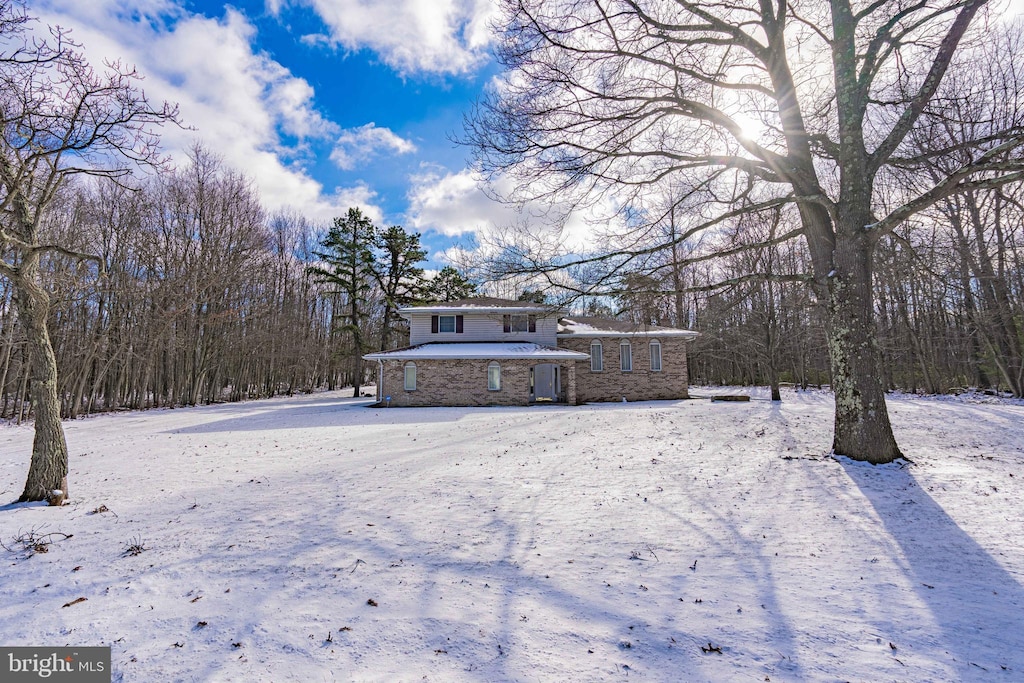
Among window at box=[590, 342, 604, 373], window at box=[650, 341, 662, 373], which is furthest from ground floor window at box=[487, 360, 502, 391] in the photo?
window at box=[650, 341, 662, 373]

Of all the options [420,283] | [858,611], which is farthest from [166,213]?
[858,611]

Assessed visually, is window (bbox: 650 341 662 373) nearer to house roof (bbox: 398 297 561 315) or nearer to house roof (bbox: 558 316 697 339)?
house roof (bbox: 558 316 697 339)

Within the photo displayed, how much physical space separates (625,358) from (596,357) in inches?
59.7

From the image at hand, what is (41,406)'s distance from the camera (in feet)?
18.3

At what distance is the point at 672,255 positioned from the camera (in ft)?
27.1

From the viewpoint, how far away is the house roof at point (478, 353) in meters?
19.4

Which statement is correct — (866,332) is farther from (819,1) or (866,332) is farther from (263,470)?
(263,470)

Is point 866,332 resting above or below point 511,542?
above

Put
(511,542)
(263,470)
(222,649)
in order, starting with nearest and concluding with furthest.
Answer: (222,649) < (511,542) < (263,470)

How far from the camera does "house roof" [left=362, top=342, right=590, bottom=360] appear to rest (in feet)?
63.7

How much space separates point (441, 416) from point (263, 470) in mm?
7962

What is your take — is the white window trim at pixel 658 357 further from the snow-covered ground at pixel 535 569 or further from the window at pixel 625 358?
the snow-covered ground at pixel 535 569

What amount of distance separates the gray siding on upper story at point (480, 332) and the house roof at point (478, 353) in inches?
37.5
